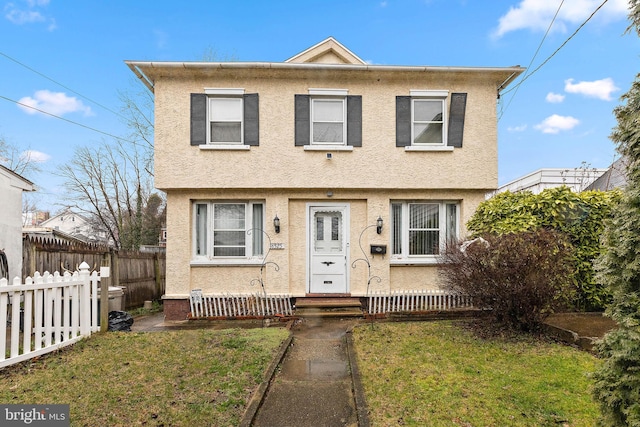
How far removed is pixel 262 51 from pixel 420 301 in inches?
521

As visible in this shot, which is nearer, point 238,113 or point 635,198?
point 635,198

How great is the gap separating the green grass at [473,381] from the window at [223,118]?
6118 mm

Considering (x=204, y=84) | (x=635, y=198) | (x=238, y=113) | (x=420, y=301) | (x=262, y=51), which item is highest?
(x=262, y=51)

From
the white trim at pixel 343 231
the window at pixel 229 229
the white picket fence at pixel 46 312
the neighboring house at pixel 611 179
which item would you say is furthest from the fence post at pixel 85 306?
the neighboring house at pixel 611 179

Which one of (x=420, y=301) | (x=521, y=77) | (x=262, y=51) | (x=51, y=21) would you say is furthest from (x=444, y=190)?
(x=51, y=21)

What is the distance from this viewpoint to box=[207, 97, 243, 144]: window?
912 cm

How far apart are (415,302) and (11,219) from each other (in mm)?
11014

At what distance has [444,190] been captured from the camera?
917 centimetres

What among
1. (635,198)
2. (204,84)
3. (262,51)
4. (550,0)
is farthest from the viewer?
(262,51)

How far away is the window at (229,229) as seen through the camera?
923 centimetres

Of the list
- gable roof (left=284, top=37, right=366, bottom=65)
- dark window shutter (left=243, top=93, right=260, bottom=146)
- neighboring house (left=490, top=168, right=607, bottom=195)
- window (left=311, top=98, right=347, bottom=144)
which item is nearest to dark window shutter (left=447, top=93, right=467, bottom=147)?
gable roof (left=284, top=37, right=366, bottom=65)

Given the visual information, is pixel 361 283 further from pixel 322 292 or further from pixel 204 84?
pixel 204 84

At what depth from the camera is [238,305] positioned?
8594 millimetres

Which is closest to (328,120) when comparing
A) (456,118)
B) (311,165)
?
(311,165)
